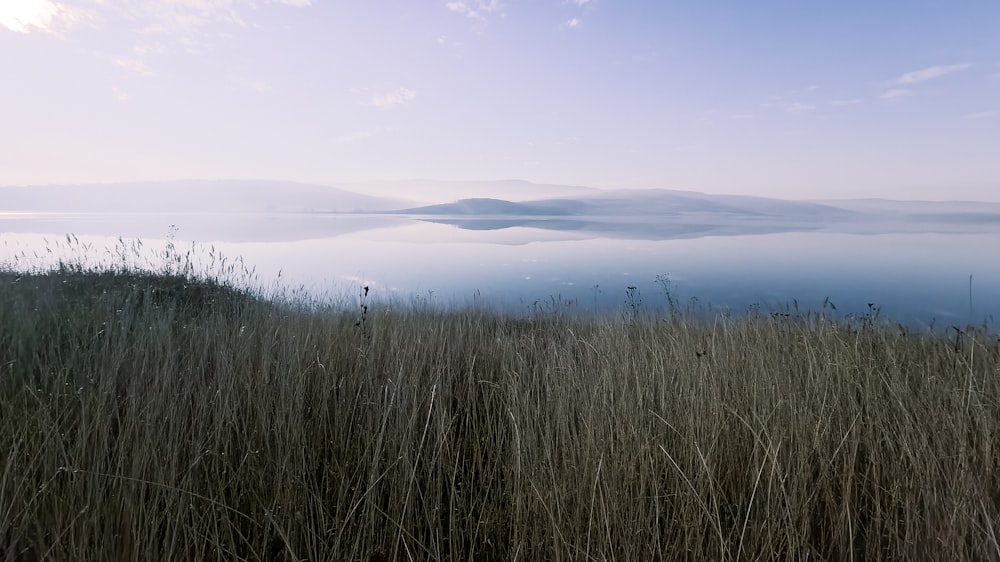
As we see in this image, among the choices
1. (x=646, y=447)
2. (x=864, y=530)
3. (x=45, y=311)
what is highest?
(x=45, y=311)

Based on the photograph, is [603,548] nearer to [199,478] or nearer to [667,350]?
[199,478]

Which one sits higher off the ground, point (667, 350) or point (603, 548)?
point (667, 350)

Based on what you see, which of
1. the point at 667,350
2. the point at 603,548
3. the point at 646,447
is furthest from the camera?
the point at 667,350

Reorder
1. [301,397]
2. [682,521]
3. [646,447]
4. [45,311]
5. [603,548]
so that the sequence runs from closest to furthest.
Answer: [603,548] < [682,521] < [646,447] < [301,397] < [45,311]

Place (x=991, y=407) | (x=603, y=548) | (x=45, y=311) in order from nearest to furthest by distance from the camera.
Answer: (x=603, y=548) → (x=991, y=407) → (x=45, y=311)

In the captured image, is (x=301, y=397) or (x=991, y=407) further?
(x=991, y=407)

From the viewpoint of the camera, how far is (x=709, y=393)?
2701mm

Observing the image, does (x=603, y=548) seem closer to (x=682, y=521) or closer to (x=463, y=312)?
(x=682, y=521)

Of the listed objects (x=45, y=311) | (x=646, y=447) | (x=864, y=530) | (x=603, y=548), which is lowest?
(x=864, y=530)

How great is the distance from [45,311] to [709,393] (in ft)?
18.0

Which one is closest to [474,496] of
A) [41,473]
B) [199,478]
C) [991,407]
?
[199,478]

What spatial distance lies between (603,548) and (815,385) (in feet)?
6.31

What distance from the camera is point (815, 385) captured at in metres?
2.93

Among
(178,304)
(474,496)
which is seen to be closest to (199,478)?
(474,496)
